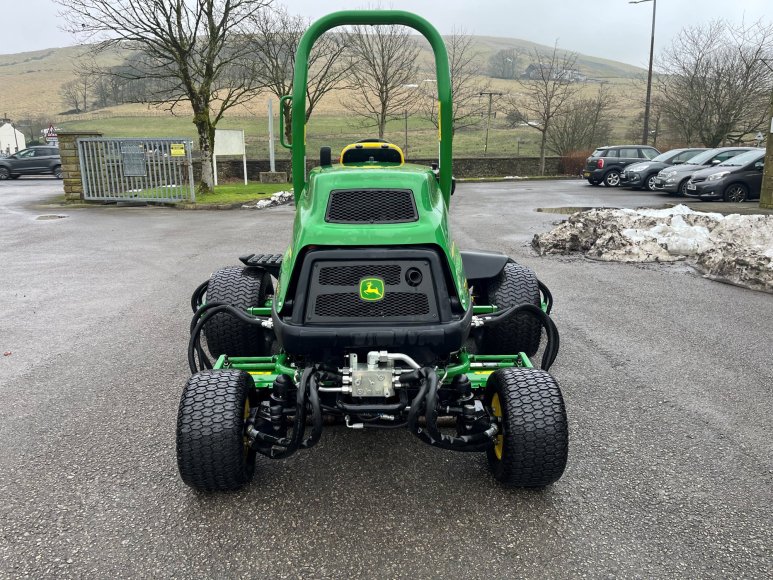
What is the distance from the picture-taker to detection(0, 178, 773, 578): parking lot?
108 inches

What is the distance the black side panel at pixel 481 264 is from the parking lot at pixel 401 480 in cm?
97

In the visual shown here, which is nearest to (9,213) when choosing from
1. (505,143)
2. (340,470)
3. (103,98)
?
(340,470)

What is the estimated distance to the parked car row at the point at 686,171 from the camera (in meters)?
16.8

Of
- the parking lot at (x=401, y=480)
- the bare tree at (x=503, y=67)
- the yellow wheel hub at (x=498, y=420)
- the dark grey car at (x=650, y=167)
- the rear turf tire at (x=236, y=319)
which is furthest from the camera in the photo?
the bare tree at (x=503, y=67)

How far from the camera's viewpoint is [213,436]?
3.03 m

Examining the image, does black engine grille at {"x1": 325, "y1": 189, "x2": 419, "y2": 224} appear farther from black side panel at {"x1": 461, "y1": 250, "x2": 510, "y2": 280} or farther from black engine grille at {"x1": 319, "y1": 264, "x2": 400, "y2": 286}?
black side panel at {"x1": 461, "y1": 250, "x2": 510, "y2": 280}

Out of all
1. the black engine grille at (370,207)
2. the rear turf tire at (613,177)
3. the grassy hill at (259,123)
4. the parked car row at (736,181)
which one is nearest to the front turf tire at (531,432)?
the black engine grille at (370,207)

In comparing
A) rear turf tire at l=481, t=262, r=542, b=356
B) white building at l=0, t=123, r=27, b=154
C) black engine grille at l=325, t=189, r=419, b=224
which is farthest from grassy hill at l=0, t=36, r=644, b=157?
black engine grille at l=325, t=189, r=419, b=224

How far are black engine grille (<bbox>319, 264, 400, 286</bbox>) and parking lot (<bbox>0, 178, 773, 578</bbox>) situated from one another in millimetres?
1057

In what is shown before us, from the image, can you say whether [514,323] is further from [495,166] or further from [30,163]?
[30,163]

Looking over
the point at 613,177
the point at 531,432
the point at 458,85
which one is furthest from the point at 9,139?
the point at 531,432

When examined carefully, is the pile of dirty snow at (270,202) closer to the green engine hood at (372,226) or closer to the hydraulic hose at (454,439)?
the green engine hood at (372,226)

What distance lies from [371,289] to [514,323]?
178 centimetres

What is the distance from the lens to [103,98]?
88.4m
